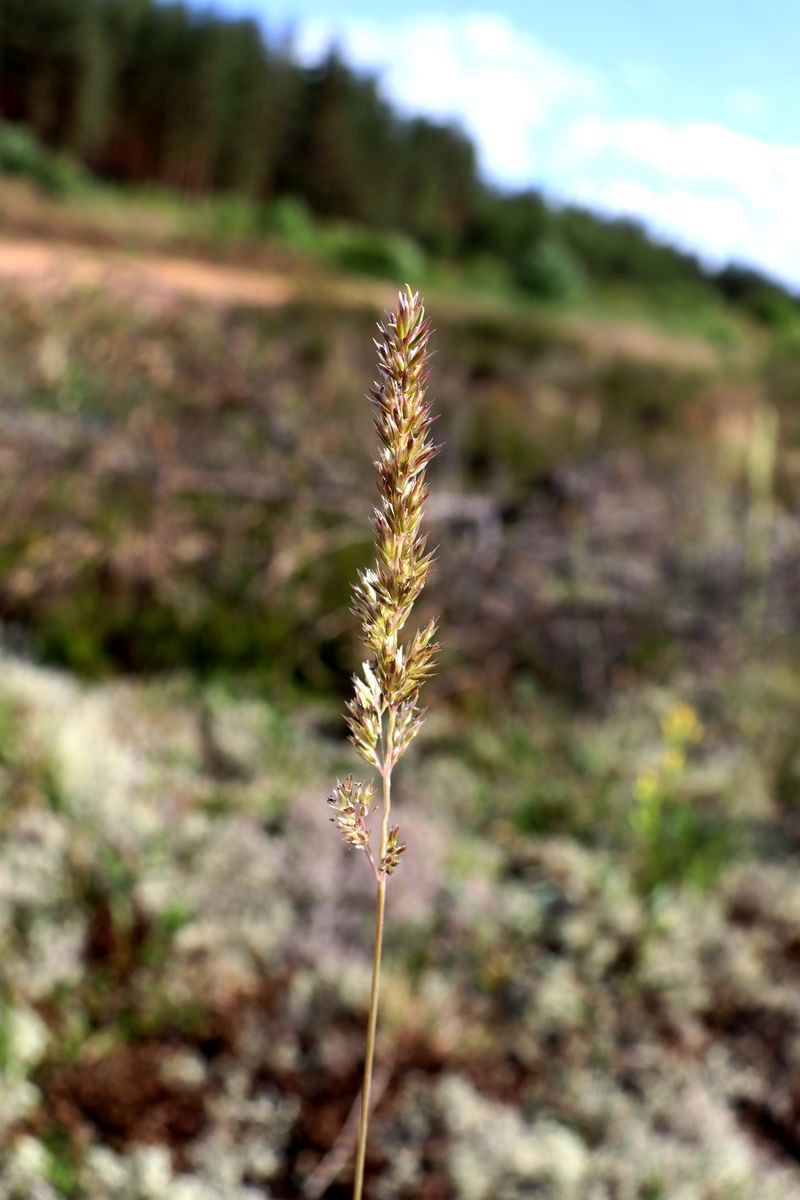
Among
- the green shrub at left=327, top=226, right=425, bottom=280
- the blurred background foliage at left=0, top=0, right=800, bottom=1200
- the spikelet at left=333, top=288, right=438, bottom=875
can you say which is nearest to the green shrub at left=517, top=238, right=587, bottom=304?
the green shrub at left=327, top=226, right=425, bottom=280

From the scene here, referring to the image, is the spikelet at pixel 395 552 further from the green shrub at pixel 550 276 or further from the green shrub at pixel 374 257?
the green shrub at pixel 550 276

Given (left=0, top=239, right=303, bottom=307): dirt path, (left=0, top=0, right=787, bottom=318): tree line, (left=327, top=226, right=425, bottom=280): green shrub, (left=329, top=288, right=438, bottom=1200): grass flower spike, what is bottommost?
(left=329, top=288, right=438, bottom=1200): grass flower spike

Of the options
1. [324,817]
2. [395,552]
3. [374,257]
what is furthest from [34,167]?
[395,552]

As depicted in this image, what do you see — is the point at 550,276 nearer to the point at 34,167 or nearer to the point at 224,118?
the point at 224,118

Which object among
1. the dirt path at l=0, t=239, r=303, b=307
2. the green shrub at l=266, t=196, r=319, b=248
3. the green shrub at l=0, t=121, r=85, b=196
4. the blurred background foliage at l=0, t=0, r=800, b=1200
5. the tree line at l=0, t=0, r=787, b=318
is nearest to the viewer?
the blurred background foliage at l=0, t=0, r=800, b=1200

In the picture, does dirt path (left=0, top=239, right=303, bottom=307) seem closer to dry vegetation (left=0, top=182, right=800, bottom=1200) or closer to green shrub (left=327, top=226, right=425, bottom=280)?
dry vegetation (left=0, top=182, right=800, bottom=1200)

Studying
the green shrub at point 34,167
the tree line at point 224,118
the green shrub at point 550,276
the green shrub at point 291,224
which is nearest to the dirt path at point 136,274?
the green shrub at point 291,224

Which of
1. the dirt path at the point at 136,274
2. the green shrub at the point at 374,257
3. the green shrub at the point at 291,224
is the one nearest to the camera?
the dirt path at the point at 136,274
